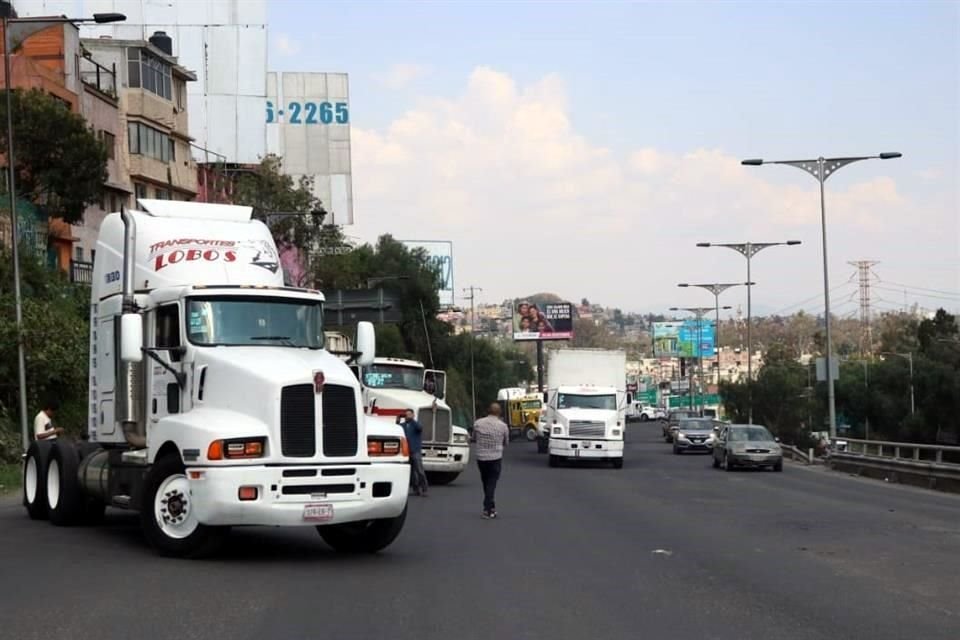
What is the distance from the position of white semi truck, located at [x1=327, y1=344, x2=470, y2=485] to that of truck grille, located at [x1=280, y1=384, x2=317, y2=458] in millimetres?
17825

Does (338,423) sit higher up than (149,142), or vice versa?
(149,142)

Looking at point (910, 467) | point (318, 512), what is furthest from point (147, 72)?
point (318, 512)


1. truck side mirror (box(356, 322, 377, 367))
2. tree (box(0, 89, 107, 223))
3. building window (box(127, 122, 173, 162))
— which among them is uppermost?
building window (box(127, 122, 173, 162))

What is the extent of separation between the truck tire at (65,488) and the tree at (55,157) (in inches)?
1044

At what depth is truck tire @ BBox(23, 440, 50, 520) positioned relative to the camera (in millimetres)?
20438

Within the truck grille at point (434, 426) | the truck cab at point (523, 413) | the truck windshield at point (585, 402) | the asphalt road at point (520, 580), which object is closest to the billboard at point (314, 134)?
the truck cab at point (523, 413)

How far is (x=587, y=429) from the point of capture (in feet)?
150

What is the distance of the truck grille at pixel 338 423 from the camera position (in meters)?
15.1

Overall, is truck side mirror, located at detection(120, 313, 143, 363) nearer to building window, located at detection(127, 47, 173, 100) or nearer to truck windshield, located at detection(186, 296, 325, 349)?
truck windshield, located at detection(186, 296, 325, 349)

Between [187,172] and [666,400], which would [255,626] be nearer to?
[187,172]

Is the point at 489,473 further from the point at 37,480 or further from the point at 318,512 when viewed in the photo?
the point at 318,512

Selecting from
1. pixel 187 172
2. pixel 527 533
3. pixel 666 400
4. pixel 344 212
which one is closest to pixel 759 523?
pixel 527 533

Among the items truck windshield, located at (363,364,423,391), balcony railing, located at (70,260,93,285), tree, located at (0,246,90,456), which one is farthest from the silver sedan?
balcony railing, located at (70,260,93,285)

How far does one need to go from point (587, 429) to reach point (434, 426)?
41.1 feet
